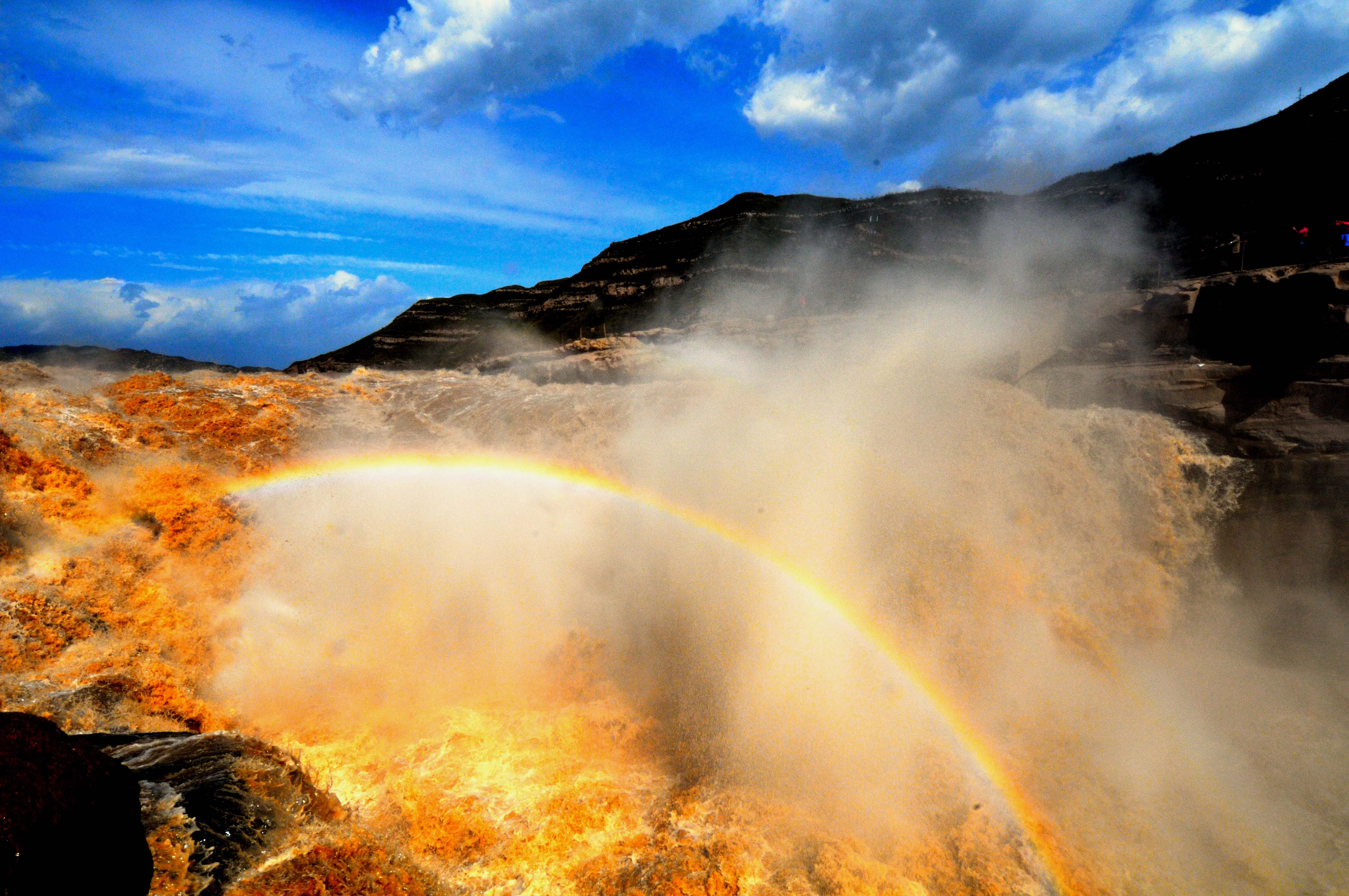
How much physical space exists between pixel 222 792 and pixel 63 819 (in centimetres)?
218

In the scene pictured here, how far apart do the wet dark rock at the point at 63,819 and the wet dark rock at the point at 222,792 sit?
578 millimetres

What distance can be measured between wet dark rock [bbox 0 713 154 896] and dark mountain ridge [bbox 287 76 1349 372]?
1685 centimetres

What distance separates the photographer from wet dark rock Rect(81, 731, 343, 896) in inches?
209

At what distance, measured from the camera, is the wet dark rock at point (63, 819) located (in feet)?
12.0

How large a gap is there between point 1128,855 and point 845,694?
10.6ft

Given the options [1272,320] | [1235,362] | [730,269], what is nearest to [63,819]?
[1235,362]

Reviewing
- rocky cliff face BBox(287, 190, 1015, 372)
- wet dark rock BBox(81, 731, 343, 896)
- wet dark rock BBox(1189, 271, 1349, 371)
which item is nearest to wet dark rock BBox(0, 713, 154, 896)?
wet dark rock BBox(81, 731, 343, 896)

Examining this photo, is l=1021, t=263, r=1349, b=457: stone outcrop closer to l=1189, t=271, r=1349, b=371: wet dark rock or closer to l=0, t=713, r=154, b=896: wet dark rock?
l=1189, t=271, r=1349, b=371: wet dark rock

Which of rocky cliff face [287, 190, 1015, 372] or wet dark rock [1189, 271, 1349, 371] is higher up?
rocky cliff face [287, 190, 1015, 372]

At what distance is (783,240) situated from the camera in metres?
24.1

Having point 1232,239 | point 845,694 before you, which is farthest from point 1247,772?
point 1232,239

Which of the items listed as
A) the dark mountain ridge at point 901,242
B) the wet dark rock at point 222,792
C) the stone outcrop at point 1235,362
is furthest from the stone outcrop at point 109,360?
the stone outcrop at point 1235,362

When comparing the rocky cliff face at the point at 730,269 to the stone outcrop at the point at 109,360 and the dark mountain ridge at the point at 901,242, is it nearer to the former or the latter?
the dark mountain ridge at the point at 901,242

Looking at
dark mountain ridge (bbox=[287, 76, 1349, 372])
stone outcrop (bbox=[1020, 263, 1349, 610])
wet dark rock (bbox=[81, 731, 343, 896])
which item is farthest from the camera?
dark mountain ridge (bbox=[287, 76, 1349, 372])
